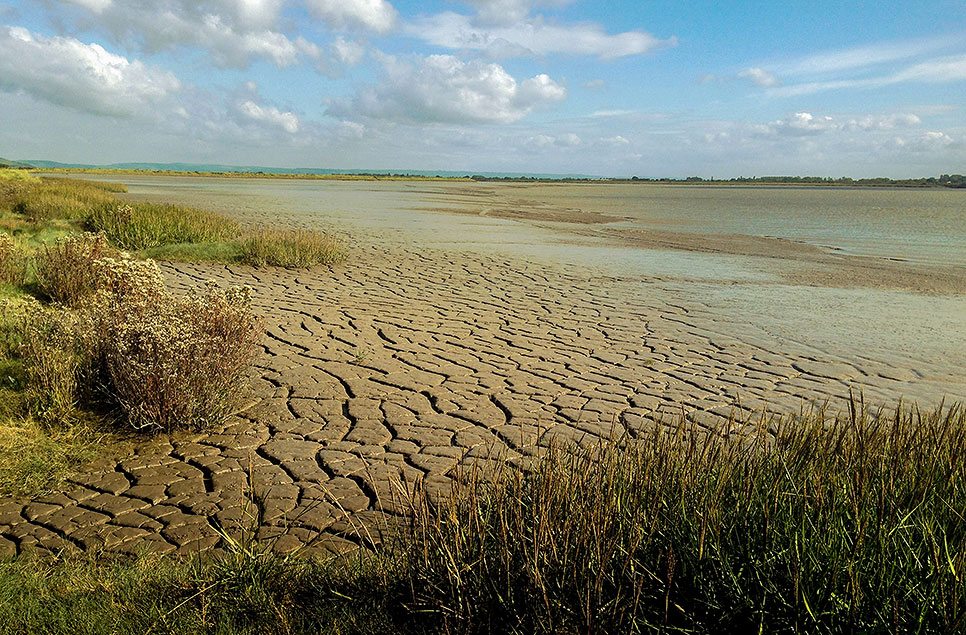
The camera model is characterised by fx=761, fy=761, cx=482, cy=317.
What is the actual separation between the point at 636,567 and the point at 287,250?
461 inches

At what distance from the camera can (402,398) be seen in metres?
6.28

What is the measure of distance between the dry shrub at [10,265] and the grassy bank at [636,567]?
7.91m

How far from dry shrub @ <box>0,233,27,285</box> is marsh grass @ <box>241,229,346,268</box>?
12.5 feet

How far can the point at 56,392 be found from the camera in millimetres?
5188

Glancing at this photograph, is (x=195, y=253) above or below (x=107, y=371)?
below

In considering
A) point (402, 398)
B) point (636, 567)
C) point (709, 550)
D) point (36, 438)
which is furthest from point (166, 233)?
point (709, 550)

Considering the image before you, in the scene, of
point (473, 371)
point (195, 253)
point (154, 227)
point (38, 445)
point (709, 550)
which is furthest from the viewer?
point (154, 227)

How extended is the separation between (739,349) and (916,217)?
3776cm

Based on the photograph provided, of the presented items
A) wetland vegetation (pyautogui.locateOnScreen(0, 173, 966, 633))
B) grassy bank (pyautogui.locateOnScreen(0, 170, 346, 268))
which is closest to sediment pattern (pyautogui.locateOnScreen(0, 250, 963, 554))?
wetland vegetation (pyautogui.locateOnScreen(0, 173, 966, 633))

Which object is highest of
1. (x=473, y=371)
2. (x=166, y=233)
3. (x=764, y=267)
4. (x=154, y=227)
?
(x=154, y=227)

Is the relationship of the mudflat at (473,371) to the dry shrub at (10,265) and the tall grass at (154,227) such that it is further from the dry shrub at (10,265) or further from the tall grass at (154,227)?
the tall grass at (154,227)

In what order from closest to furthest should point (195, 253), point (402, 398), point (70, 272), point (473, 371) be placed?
point (402, 398) → point (473, 371) → point (70, 272) → point (195, 253)

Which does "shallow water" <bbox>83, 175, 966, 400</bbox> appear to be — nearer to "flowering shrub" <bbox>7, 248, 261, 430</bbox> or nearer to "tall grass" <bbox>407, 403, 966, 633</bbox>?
"tall grass" <bbox>407, 403, 966, 633</bbox>

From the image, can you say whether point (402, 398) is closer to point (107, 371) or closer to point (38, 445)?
point (107, 371)
